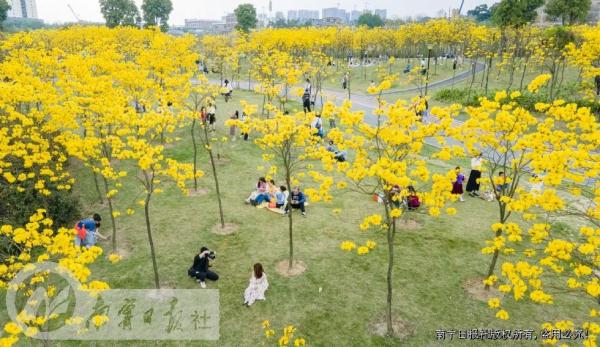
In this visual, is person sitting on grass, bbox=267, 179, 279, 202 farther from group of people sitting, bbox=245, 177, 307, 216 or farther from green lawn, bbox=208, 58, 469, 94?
green lawn, bbox=208, 58, 469, 94

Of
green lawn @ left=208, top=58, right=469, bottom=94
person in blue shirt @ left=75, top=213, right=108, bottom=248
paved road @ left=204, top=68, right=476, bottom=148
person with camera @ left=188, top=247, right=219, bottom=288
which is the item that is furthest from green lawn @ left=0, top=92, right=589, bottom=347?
green lawn @ left=208, top=58, right=469, bottom=94

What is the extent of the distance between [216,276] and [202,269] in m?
0.45

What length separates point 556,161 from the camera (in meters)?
7.54

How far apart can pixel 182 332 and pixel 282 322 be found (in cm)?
240

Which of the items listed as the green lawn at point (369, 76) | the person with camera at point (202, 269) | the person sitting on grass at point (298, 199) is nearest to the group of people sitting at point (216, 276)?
the person with camera at point (202, 269)

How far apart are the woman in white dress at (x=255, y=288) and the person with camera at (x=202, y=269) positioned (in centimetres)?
139

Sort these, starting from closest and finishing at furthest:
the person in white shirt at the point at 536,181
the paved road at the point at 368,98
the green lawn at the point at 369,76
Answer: the person in white shirt at the point at 536,181
the paved road at the point at 368,98
the green lawn at the point at 369,76

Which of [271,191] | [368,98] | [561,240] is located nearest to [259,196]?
[271,191]

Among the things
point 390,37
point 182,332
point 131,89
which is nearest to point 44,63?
point 131,89

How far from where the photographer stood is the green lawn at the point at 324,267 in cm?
996

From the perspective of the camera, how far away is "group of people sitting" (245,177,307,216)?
1557 centimetres

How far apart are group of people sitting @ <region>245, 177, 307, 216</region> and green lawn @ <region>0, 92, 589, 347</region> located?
438 millimetres

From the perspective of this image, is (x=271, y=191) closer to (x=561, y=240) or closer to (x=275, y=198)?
(x=275, y=198)

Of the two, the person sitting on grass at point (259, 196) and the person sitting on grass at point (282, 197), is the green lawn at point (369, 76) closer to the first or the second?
the person sitting on grass at point (259, 196)
